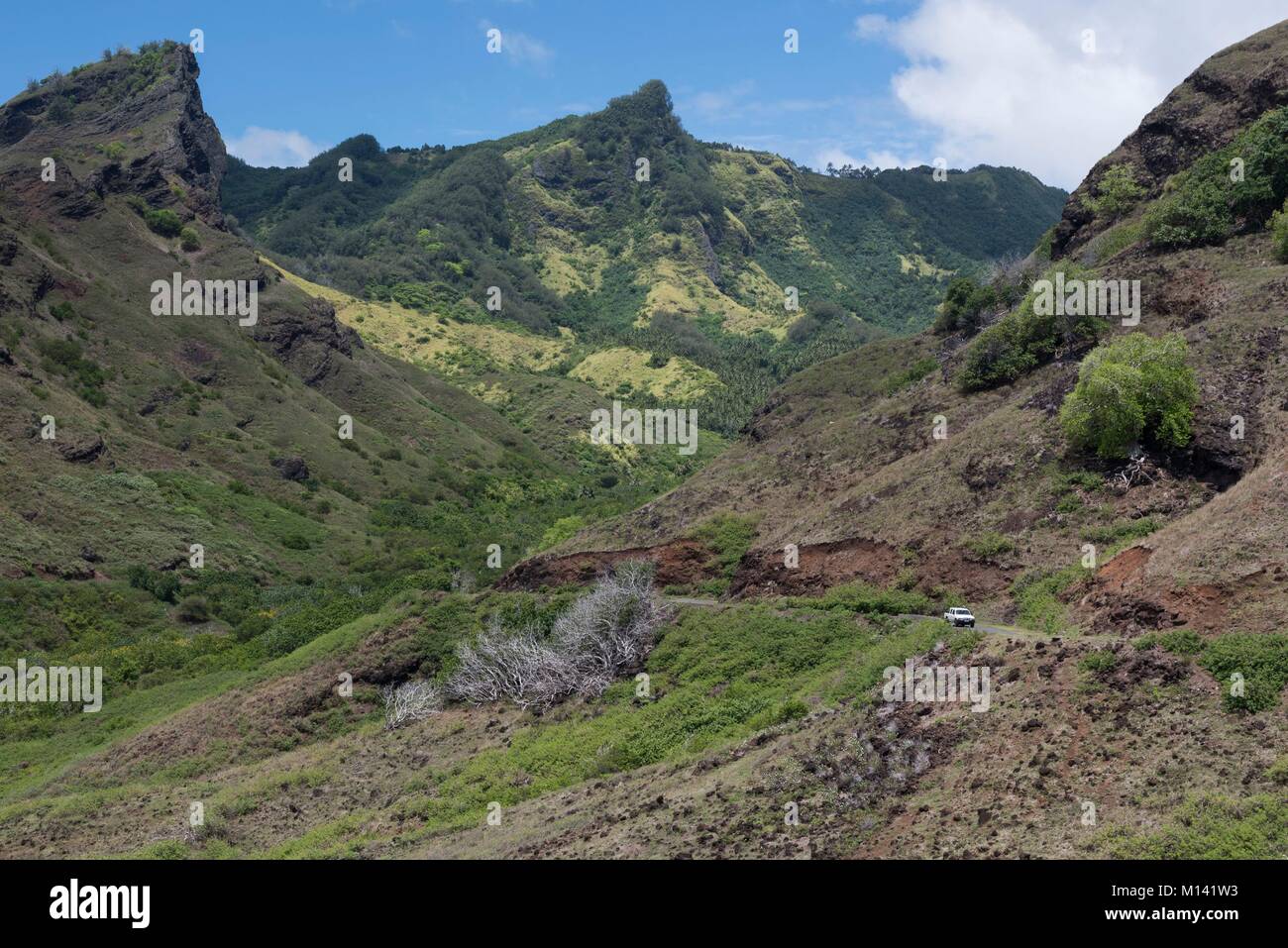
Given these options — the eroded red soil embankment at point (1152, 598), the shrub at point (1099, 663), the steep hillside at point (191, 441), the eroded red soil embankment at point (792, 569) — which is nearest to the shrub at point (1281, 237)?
the eroded red soil embankment at point (792, 569)

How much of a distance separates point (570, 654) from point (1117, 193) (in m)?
32.3

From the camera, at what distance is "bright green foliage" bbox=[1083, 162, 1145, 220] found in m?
48.0

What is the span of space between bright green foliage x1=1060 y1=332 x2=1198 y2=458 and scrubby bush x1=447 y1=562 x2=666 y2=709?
13471mm

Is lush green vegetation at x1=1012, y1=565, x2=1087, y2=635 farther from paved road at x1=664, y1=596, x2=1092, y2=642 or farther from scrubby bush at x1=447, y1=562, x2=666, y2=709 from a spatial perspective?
scrubby bush at x1=447, y1=562, x2=666, y2=709

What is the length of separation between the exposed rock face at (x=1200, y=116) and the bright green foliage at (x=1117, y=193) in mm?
417

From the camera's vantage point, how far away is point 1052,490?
99.7 ft

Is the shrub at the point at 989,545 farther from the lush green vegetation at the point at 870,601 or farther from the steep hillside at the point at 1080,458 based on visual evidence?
the lush green vegetation at the point at 870,601

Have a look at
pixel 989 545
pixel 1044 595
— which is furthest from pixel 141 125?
pixel 1044 595

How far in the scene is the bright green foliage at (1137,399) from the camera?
2948 centimetres

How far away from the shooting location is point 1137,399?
97.8 feet

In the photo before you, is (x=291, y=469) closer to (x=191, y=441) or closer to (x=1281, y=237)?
(x=191, y=441)

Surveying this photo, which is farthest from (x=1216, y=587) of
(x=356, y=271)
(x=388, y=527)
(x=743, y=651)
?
(x=356, y=271)

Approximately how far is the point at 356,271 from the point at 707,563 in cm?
14483

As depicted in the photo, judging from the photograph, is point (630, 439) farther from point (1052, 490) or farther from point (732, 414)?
point (1052, 490)
